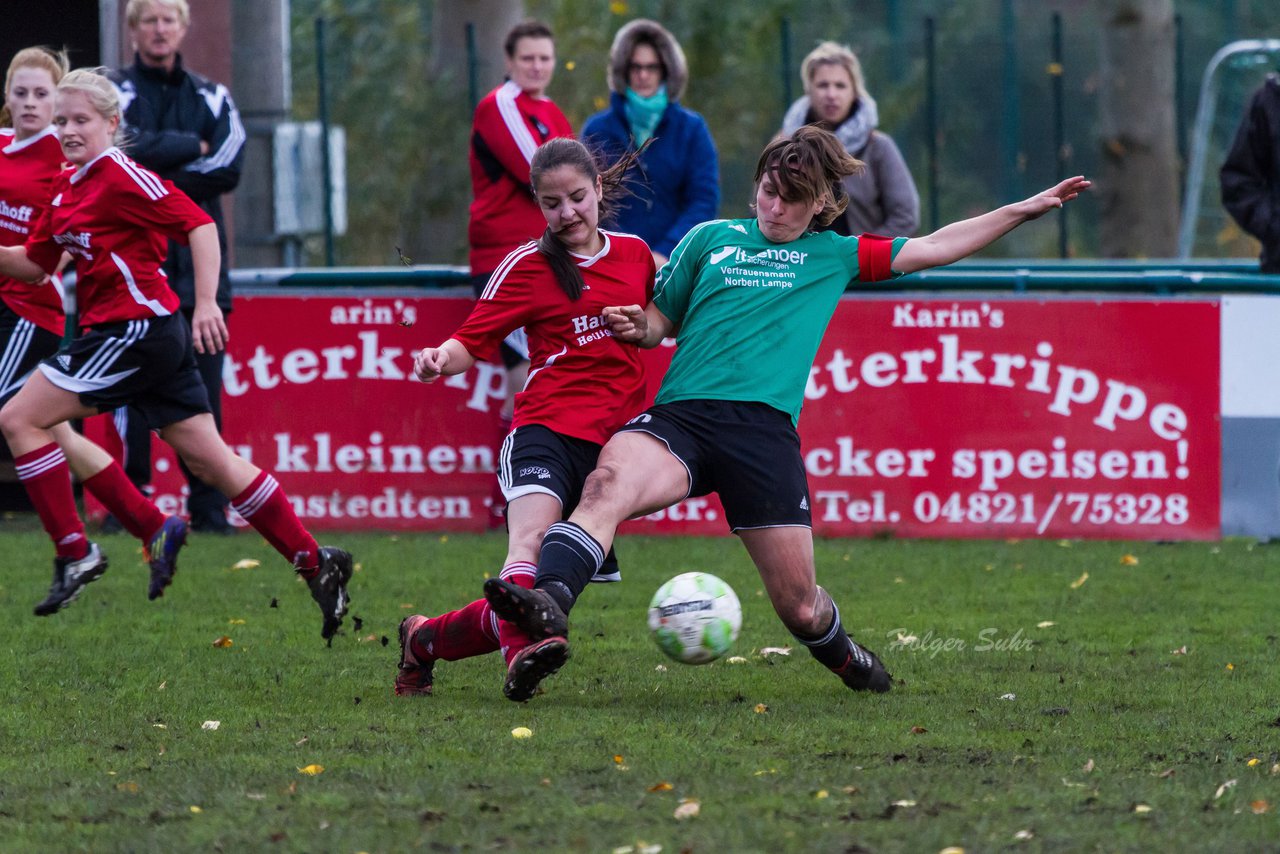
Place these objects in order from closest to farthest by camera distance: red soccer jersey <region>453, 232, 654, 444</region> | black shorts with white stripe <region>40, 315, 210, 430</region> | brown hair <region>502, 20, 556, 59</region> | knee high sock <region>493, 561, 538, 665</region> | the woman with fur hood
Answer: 1. knee high sock <region>493, 561, 538, 665</region>
2. red soccer jersey <region>453, 232, 654, 444</region>
3. black shorts with white stripe <region>40, 315, 210, 430</region>
4. brown hair <region>502, 20, 556, 59</region>
5. the woman with fur hood

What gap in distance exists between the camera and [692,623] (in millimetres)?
5297

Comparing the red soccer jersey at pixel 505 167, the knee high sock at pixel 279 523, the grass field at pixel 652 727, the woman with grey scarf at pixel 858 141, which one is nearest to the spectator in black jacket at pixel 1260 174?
the woman with grey scarf at pixel 858 141

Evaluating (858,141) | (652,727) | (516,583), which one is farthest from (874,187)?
(652,727)

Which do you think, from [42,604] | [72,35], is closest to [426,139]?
[72,35]

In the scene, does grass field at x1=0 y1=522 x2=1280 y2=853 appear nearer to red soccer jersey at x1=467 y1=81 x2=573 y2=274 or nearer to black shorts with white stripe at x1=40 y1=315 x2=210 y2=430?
black shorts with white stripe at x1=40 y1=315 x2=210 y2=430

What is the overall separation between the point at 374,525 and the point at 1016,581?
3.27m

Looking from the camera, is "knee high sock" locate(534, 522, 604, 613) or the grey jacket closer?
"knee high sock" locate(534, 522, 604, 613)

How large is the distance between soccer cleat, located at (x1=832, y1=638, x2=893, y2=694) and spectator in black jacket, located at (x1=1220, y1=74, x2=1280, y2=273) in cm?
463

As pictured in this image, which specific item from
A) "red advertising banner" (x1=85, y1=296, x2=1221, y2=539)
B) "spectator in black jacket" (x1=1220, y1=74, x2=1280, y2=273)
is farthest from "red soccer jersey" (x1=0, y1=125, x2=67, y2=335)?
→ "spectator in black jacket" (x1=1220, y1=74, x2=1280, y2=273)

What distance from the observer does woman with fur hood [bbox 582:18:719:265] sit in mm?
8875

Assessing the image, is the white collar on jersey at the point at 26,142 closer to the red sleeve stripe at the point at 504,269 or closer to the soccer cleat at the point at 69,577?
the soccer cleat at the point at 69,577

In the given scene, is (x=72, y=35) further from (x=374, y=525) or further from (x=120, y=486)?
(x=120, y=486)

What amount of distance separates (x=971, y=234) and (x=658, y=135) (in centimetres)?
367

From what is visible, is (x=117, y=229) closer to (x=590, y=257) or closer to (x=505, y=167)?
(x=590, y=257)
